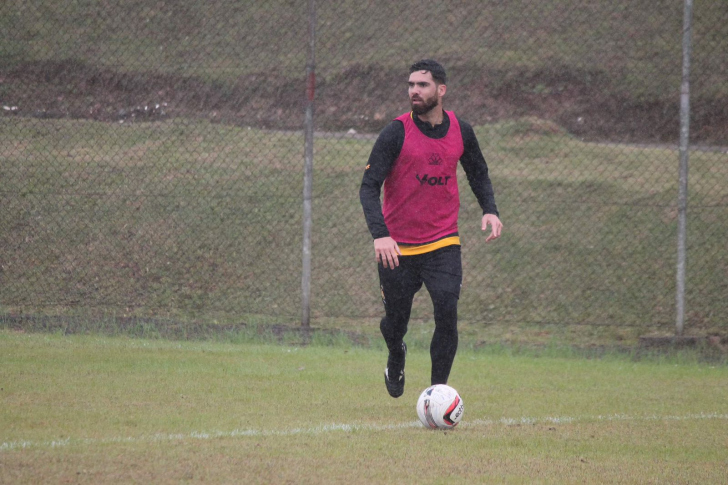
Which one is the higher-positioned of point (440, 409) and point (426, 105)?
point (426, 105)

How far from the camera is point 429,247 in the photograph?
5.19m

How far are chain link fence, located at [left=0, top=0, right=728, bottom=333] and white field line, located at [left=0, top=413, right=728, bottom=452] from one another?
3501mm

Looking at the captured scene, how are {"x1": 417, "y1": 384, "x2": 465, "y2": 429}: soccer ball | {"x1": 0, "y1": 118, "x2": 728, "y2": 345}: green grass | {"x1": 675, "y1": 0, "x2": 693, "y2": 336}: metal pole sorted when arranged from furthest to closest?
{"x1": 0, "y1": 118, "x2": 728, "y2": 345}: green grass → {"x1": 675, "y1": 0, "x2": 693, "y2": 336}: metal pole → {"x1": 417, "y1": 384, "x2": 465, "y2": 429}: soccer ball

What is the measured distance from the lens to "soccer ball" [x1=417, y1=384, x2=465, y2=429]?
4.70 meters

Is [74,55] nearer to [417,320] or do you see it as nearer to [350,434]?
[417,320]

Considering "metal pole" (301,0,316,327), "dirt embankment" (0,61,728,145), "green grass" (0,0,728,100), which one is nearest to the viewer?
"metal pole" (301,0,316,327)

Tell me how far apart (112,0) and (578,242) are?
6387 mm

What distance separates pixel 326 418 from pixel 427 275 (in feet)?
3.44

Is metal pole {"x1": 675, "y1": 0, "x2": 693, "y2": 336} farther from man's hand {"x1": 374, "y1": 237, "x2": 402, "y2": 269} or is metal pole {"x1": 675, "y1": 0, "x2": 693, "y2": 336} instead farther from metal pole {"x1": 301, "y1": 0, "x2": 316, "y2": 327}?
man's hand {"x1": 374, "y1": 237, "x2": 402, "y2": 269}

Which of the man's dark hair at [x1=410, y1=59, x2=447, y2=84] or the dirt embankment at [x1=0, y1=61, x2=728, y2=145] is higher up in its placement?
the dirt embankment at [x1=0, y1=61, x2=728, y2=145]

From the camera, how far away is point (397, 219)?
5.27 m

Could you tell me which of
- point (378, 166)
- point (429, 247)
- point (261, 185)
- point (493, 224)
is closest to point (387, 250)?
point (429, 247)

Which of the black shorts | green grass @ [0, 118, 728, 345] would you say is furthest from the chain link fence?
the black shorts

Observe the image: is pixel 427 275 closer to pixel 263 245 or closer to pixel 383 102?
pixel 263 245
